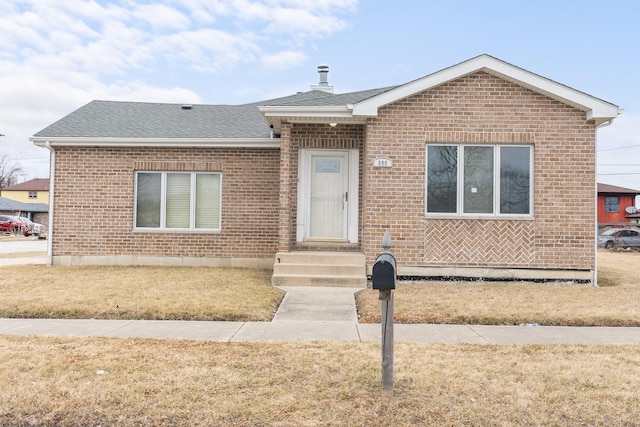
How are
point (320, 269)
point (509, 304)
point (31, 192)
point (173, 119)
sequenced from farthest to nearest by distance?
1. point (31, 192)
2. point (173, 119)
3. point (320, 269)
4. point (509, 304)

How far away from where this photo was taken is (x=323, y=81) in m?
15.3

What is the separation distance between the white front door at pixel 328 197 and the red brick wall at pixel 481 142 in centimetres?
136

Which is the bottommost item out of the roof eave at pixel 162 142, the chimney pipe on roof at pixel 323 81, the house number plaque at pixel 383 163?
the house number plaque at pixel 383 163

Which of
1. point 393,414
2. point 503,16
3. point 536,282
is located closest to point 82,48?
point 503,16

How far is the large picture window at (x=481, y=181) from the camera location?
31.9 ft

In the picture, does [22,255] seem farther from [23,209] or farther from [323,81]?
[23,209]

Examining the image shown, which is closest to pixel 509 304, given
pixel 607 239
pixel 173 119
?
pixel 173 119

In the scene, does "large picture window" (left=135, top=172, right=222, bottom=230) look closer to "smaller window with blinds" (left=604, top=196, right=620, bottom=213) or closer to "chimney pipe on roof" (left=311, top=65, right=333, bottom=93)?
"chimney pipe on roof" (left=311, top=65, right=333, bottom=93)

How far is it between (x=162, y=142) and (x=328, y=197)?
446cm

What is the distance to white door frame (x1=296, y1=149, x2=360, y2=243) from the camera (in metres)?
10.9

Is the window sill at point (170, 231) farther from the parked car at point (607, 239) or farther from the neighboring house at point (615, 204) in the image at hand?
the neighboring house at point (615, 204)

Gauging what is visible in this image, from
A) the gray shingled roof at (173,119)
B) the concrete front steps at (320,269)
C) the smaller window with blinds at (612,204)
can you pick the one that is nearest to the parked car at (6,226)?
the gray shingled roof at (173,119)

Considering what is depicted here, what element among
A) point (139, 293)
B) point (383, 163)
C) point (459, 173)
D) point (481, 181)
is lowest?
point (139, 293)

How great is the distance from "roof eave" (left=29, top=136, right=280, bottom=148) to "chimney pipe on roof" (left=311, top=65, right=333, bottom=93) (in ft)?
13.4
